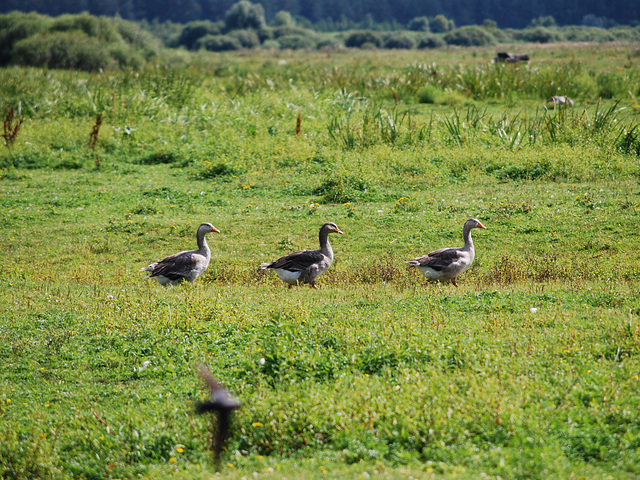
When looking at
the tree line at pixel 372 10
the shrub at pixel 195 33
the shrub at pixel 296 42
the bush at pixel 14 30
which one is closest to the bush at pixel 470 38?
the shrub at pixel 296 42

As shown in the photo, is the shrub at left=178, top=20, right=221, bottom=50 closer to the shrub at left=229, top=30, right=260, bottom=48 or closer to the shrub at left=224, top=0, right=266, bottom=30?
the shrub at left=224, top=0, right=266, bottom=30

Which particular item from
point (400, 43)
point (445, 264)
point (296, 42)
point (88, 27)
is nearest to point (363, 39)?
point (400, 43)

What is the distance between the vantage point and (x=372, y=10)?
596ft

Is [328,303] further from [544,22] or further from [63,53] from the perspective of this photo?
[544,22]

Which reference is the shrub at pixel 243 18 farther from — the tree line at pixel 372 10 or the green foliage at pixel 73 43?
the green foliage at pixel 73 43

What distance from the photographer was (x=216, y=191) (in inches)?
707

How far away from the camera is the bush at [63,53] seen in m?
38.9

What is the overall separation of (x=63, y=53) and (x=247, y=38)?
265 ft

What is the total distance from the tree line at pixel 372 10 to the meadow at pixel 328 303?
139421mm

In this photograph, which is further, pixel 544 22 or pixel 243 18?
pixel 544 22

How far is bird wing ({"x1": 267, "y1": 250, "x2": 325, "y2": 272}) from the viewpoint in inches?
433

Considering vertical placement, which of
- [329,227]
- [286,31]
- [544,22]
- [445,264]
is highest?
[544,22]

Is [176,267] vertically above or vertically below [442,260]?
below

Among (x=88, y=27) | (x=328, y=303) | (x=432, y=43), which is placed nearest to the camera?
(x=328, y=303)
